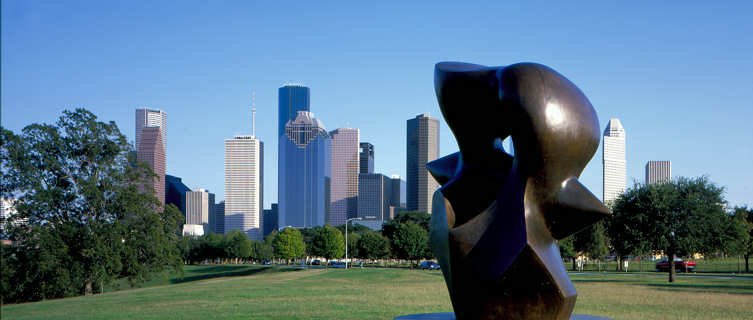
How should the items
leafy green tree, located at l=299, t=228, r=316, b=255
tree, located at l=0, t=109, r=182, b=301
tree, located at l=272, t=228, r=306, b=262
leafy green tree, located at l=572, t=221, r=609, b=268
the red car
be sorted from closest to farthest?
tree, located at l=0, t=109, r=182, b=301
the red car
leafy green tree, located at l=572, t=221, r=609, b=268
tree, located at l=272, t=228, r=306, b=262
leafy green tree, located at l=299, t=228, r=316, b=255

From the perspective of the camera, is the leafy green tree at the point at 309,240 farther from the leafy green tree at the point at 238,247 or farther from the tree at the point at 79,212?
the tree at the point at 79,212

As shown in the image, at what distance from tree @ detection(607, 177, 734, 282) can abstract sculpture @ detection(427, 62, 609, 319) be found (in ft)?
87.8

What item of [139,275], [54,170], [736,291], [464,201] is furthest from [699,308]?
[54,170]

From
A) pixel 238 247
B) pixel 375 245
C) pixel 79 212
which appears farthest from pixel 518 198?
pixel 238 247

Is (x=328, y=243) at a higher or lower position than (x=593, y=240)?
lower

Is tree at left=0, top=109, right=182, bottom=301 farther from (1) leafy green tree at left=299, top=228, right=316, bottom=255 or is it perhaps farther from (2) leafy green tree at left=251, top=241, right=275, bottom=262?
(2) leafy green tree at left=251, top=241, right=275, bottom=262

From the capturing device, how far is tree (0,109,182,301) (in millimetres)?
29047

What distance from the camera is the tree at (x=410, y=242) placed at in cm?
6731

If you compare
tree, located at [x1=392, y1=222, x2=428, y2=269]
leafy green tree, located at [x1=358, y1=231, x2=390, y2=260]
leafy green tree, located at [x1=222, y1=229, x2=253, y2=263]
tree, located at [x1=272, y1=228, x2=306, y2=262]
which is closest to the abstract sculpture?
tree, located at [x1=392, y1=222, x2=428, y2=269]

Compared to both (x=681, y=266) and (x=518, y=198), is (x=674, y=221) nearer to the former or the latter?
(x=681, y=266)

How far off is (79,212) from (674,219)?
31751 millimetres

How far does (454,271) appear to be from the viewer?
9844 mm

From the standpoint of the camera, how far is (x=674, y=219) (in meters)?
33.7

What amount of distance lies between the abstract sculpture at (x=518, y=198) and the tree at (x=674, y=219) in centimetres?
2676
